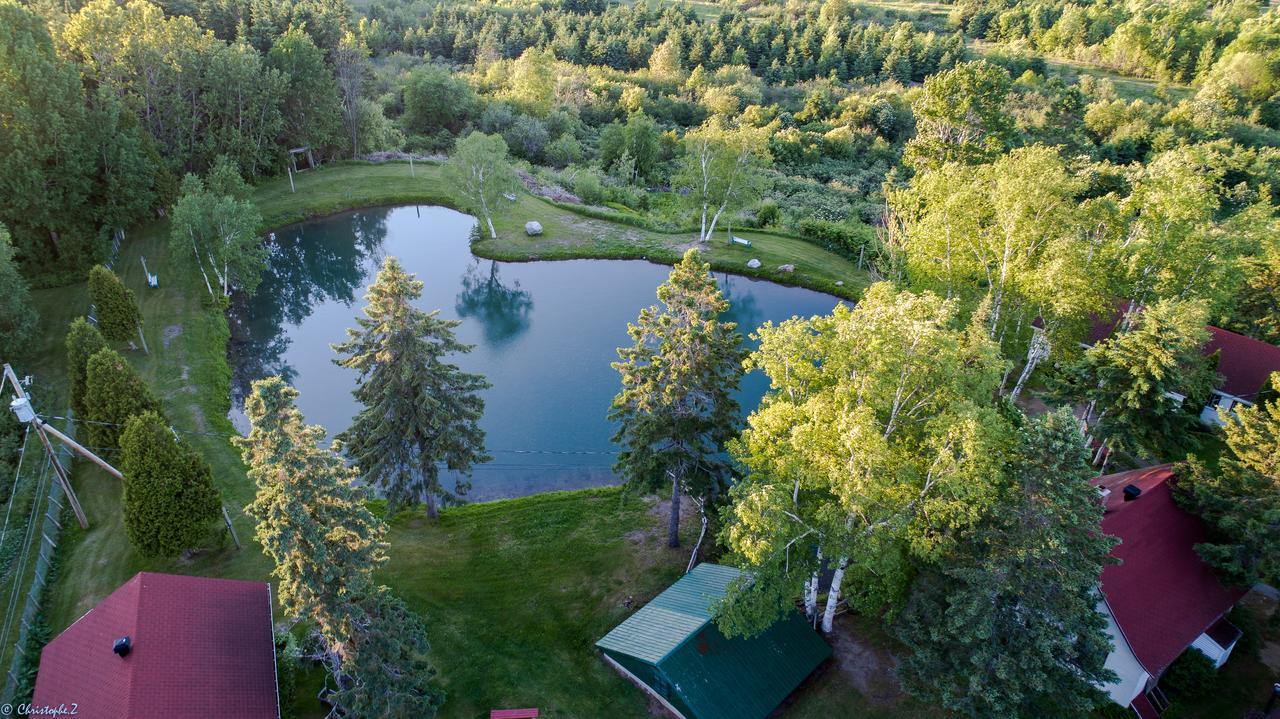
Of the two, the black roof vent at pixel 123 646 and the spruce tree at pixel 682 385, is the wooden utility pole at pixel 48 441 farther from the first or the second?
the spruce tree at pixel 682 385

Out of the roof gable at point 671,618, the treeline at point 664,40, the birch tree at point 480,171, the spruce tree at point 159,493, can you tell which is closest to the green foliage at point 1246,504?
the roof gable at point 671,618

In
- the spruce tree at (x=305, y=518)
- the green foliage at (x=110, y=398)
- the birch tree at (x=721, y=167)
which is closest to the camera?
the spruce tree at (x=305, y=518)

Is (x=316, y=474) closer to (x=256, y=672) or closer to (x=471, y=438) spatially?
(x=256, y=672)

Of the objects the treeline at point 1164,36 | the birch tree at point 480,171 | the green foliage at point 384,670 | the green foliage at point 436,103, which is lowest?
the green foliage at point 384,670

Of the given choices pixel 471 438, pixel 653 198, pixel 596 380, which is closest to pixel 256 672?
pixel 471 438

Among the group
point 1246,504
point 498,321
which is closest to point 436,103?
point 498,321

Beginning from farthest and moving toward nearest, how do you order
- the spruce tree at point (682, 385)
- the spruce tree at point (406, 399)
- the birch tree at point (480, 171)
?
the birch tree at point (480, 171), the spruce tree at point (406, 399), the spruce tree at point (682, 385)
